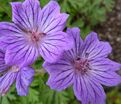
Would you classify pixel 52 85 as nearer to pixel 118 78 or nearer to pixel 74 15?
pixel 118 78

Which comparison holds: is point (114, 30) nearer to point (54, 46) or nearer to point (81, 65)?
point (81, 65)

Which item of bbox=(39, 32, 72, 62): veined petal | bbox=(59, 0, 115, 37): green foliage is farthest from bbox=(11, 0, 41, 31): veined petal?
bbox=(59, 0, 115, 37): green foliage

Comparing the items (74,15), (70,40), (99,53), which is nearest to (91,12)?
(74,15)

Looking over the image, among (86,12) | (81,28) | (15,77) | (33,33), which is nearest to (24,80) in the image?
(15,77)

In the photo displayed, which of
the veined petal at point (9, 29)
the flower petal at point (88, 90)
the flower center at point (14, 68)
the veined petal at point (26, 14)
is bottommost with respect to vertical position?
the flower petal at point (88, 90)

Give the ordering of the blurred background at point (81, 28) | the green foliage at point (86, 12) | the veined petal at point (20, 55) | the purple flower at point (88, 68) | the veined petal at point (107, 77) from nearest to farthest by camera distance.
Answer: the veined petal at point (20, 55) → the purple flower at point (88, 68) → the veined petal at point (107, 77) → the blurred background at point (81, 28) → the green foliage at point (86, 12)

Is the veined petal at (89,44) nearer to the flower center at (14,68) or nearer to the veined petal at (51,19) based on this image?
the veined petal at (51,19)

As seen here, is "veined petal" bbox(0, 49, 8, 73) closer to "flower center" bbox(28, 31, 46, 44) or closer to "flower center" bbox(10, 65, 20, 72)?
"flower center" bbox(10, 65, 20, 72)

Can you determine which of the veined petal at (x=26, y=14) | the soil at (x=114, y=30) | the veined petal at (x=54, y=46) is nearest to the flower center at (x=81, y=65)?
the veined petal at (x=54, y=46)
